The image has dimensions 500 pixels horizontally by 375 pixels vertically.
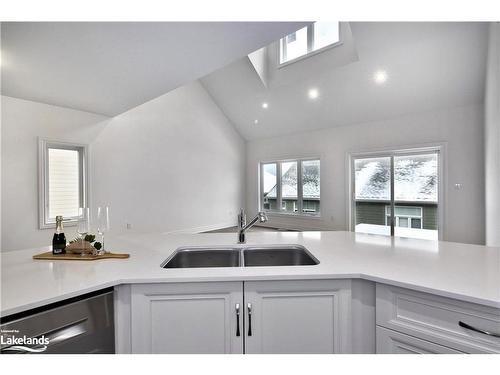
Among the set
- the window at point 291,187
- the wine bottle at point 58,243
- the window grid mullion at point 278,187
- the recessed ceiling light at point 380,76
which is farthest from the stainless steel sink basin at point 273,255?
the window grid mullion at point 278,187

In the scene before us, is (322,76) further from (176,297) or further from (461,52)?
(176,297)

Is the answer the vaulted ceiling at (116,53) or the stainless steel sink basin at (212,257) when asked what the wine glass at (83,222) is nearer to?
the stainless steel sink basin at (212,257)

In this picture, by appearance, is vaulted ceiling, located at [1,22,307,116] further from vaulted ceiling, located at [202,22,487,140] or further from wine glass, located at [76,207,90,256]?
vaulted ceiling, located at [202,22,487,140]

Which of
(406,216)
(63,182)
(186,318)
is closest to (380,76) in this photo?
(406,216)

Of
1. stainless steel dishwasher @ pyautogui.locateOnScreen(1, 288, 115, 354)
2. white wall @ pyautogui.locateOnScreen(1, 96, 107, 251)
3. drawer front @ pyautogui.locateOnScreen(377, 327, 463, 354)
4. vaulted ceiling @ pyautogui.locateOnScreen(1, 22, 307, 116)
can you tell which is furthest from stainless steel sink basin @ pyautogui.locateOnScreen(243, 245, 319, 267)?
white wall @ pyautogui.locateOnScreen(1, 96, 107, 251)

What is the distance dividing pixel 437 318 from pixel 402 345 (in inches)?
6.9

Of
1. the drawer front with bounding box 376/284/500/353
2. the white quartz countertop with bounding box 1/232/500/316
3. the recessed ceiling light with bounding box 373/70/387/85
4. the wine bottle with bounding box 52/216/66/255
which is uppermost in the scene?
the recessed ceiling light with bounding box 373/70/387/85

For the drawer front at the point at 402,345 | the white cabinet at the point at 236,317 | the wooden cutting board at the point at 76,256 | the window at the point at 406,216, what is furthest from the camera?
the window at the point at 406,216

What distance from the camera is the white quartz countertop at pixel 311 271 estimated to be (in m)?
0.84

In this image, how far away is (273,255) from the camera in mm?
1552

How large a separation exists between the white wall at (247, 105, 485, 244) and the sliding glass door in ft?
0.68

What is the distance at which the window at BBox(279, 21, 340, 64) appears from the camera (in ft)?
14.1

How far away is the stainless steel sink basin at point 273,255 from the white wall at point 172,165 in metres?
3.72

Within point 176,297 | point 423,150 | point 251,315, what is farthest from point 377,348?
point 423,150
